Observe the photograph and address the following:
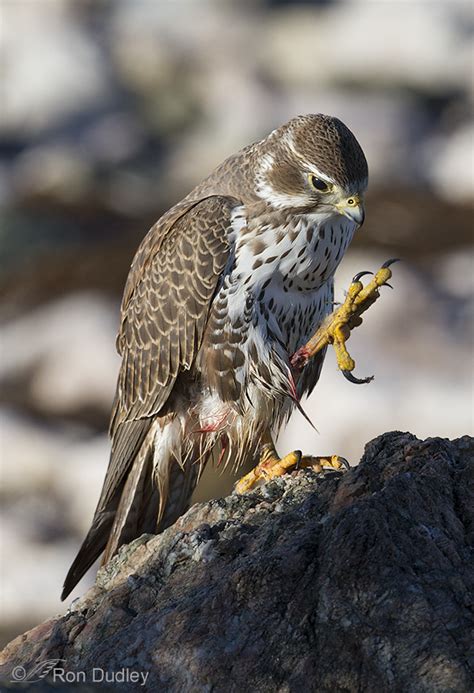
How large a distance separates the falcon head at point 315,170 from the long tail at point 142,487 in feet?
4.13

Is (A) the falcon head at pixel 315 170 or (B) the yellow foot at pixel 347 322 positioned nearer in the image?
(B) the yellow foot at pixel 347 322

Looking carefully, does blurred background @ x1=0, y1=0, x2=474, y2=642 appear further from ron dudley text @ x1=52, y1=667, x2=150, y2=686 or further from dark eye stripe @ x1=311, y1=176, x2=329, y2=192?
ron dudley text @ x1=52, y1=667, x2=150, y2=686

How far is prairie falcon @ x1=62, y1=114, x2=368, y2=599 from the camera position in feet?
16.8

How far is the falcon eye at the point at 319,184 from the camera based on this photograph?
5027 millimetres

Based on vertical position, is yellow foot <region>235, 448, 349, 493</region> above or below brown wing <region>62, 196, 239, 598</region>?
below

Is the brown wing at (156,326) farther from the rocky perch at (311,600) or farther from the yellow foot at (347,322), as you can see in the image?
the rocky perch at (311,600)

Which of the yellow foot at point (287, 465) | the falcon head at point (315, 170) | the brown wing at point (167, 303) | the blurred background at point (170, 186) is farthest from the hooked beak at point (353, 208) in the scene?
the blurred background at point (170, 186)

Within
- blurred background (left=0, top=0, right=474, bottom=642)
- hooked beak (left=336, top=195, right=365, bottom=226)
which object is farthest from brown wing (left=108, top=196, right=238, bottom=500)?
blurred background (left=0, top=0, right=474, bottom=642)

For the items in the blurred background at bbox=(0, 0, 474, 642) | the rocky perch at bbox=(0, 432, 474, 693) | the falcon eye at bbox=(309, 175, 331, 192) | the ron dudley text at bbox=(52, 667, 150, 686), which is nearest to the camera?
the rocky perch at bbox=(0, 432, 474, 693)

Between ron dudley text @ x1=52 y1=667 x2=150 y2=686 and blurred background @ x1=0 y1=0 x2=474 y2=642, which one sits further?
blurred background @ x1=0 y1=0 x2=474 y2=642

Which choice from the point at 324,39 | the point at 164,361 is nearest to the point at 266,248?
the point at 164,361

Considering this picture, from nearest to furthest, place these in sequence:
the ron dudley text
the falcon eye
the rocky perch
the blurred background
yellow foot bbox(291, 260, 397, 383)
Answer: the rocky perch → the ron dudley text → yellow foot bbox(291, 260, 397, 383) → the falcon eye → the blurred background

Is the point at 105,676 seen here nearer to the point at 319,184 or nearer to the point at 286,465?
the point at 286,465

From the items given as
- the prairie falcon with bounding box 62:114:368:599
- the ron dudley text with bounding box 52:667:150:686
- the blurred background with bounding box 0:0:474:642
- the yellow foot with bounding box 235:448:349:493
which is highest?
the blurred background with bounding box 0:0:474:642
